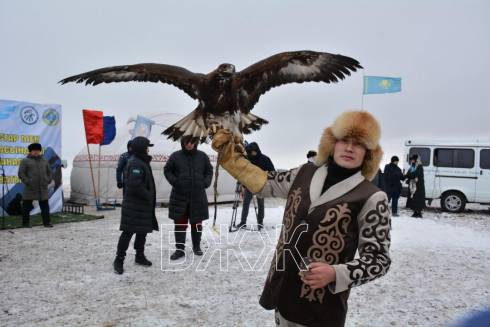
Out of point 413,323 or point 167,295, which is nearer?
point 413,323

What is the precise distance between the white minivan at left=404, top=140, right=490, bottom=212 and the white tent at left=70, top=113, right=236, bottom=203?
6.78m

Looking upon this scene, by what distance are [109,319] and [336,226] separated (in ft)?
8.63

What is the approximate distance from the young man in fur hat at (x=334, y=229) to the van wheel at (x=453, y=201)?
12.1 m

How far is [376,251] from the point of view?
158 cm

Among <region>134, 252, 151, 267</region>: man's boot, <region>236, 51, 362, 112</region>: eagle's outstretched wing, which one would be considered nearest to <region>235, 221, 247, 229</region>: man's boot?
<region>134, 252, 151, 267</region>: man's boot

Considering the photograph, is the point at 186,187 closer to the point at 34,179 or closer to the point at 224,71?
the point at 224,71

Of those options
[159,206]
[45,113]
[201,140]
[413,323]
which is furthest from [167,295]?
[159,206]

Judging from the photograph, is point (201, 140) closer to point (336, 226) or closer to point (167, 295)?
point (336, 226)

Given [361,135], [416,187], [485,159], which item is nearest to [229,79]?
[361,135]

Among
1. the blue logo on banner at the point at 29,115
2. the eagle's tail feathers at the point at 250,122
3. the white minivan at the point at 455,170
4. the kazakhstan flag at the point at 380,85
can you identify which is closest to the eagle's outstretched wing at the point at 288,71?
the eagle's tail feathers at the point at 250,122

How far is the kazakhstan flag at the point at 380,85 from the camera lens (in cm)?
1068

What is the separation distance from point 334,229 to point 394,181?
9498mm

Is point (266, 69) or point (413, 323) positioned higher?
point (266, 69)

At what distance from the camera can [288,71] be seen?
9.74ft
